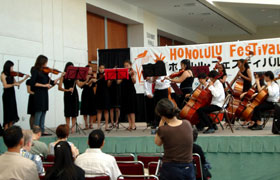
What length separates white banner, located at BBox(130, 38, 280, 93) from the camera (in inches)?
385

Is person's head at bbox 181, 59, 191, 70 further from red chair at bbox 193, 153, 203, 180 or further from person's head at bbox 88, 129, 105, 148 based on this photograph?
person's head at bbox 88, 129, 105, 148

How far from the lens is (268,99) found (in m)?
7.07

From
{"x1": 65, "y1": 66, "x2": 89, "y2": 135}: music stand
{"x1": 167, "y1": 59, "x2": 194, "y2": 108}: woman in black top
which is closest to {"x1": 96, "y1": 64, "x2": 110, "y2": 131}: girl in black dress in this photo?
{"x1": 65, "y1": 66, "x2": 89, "y2": 135}: music stand

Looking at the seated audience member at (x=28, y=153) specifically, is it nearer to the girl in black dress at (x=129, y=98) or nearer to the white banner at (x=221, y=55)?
the girl in black dress at (x=129, y=98)

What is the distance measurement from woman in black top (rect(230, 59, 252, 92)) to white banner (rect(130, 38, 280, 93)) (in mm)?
2313

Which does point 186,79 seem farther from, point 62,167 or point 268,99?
point 62,167

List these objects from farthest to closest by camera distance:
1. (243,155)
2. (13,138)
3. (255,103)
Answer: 1. (255,103)
2. (243,155)
3. (13,138)

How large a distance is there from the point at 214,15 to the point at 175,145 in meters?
13.8

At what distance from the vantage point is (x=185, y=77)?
735 centimetres

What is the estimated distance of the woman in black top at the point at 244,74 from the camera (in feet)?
25.0

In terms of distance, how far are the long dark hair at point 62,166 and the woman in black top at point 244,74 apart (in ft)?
17.8

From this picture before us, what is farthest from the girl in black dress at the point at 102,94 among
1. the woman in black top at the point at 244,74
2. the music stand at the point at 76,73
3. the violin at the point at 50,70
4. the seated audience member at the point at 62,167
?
the seated audience member at the point at 62,167

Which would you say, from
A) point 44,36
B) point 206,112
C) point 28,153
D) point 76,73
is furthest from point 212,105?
point 44,36

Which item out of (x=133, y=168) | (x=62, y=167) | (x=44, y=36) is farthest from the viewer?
(x=44, y=36)
